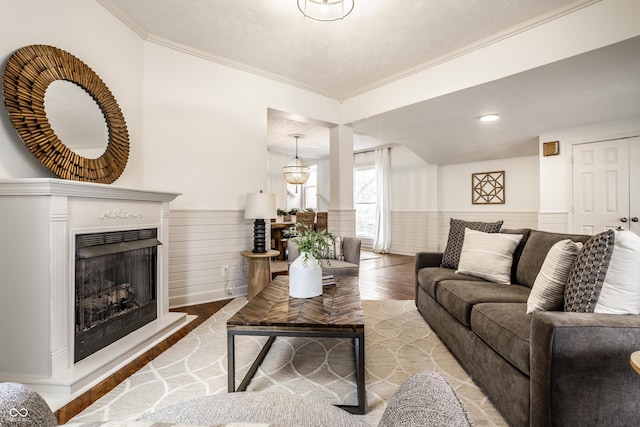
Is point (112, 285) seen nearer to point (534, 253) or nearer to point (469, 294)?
point (469, 294)

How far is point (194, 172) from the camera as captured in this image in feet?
11.5

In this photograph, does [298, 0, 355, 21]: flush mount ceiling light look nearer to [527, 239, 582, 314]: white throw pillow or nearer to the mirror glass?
the mirror glass

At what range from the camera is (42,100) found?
2.07 m

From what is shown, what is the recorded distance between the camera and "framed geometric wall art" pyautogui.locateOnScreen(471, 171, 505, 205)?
5.98 m

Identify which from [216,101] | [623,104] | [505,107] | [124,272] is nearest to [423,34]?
[505,107]

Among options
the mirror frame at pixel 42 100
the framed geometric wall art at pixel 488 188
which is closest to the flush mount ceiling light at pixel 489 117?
the framed geometric wall art at pixel 488 188

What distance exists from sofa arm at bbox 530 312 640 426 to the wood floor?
2.14 meters

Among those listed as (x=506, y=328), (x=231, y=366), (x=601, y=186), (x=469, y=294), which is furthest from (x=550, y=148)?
(x=231, y=366)

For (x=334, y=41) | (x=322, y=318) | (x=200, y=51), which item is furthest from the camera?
(x=200, y=51)

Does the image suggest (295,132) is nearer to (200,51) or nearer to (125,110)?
(200,51)

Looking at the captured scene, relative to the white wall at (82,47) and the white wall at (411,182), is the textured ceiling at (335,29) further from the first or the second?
the white wall at (411,182)

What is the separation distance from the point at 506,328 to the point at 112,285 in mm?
2508

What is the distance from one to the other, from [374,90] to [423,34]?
1274mm

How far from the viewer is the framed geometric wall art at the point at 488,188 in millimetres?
5980
